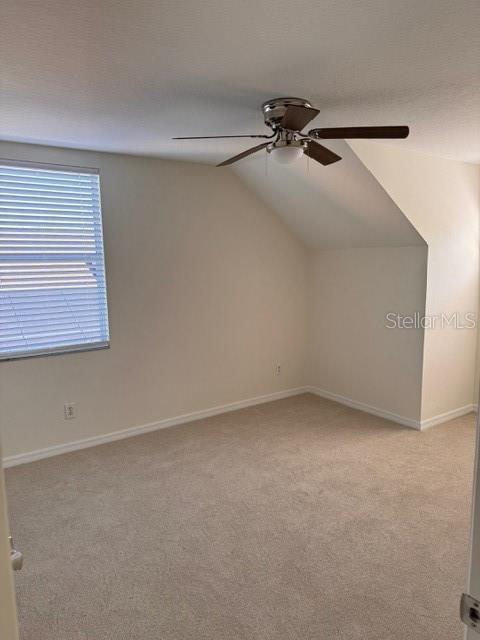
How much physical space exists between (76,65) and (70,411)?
8.48 feet

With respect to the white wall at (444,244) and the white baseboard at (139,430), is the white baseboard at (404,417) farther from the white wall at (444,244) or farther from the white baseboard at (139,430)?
the white baseboard at (139,430)

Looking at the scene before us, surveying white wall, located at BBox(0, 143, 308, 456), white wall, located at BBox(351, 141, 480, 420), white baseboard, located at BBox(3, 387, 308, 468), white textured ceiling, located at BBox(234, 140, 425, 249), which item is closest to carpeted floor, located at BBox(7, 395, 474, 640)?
white baseboard, located at BBox(3, 387, 308, 468)

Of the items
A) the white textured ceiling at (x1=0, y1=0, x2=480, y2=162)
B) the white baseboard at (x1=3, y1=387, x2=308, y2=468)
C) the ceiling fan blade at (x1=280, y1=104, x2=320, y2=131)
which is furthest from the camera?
the white baseboard at (x1=3, y1=387, x2=308, y2=468)

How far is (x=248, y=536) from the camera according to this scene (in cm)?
242

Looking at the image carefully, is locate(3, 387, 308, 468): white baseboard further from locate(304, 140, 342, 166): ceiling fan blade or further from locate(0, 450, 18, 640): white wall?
locate(304, 140, 342, 166): ceiling fan blade

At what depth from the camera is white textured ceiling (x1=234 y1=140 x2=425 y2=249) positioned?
3.40m

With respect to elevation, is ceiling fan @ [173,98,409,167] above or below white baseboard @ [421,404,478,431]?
above

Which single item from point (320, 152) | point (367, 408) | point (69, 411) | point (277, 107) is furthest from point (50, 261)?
point (367, 408)

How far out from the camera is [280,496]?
2830 mm

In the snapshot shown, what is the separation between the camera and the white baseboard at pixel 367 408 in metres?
3.93

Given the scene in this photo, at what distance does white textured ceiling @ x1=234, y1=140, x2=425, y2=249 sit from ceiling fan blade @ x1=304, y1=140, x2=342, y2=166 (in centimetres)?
61

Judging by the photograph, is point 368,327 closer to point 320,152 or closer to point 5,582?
point 320,152

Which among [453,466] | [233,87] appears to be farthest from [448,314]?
[233,87]

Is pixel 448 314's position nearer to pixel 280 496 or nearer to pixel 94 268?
pixel 280 496
